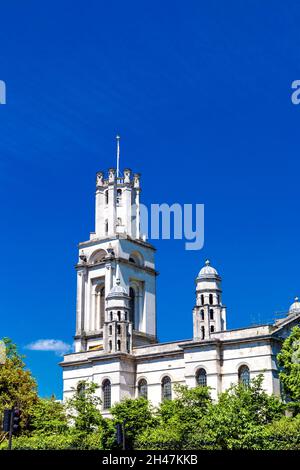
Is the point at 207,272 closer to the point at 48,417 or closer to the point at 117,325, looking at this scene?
the point at 117,325

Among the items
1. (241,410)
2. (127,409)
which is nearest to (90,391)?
(127,409)

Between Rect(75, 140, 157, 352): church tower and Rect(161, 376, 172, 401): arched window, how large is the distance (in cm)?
1007

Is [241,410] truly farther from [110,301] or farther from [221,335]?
[110,301]

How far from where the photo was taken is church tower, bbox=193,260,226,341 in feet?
211

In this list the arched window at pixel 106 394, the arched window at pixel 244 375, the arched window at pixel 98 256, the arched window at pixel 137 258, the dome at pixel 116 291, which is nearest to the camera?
the arched window at pixel 244 375

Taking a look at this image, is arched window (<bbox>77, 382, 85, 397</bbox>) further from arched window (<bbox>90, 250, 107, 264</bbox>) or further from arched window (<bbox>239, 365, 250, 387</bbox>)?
arched window (<bbox>239, 365, 250, 387</bbox>)

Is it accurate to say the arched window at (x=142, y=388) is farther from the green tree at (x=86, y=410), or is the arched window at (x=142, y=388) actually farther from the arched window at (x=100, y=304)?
the arched window at (x=100, y=304)

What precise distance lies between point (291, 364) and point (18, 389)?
26.8 metres

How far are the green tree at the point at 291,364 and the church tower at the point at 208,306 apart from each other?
636 centimetres

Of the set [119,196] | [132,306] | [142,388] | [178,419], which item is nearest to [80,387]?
[142,388]

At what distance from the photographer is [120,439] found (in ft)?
139

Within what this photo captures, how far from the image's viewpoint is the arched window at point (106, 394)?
222ft

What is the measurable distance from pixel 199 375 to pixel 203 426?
797cm

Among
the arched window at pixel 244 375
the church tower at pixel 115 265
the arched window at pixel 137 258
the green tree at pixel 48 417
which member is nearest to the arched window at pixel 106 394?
the green tree at pixel 48 417
